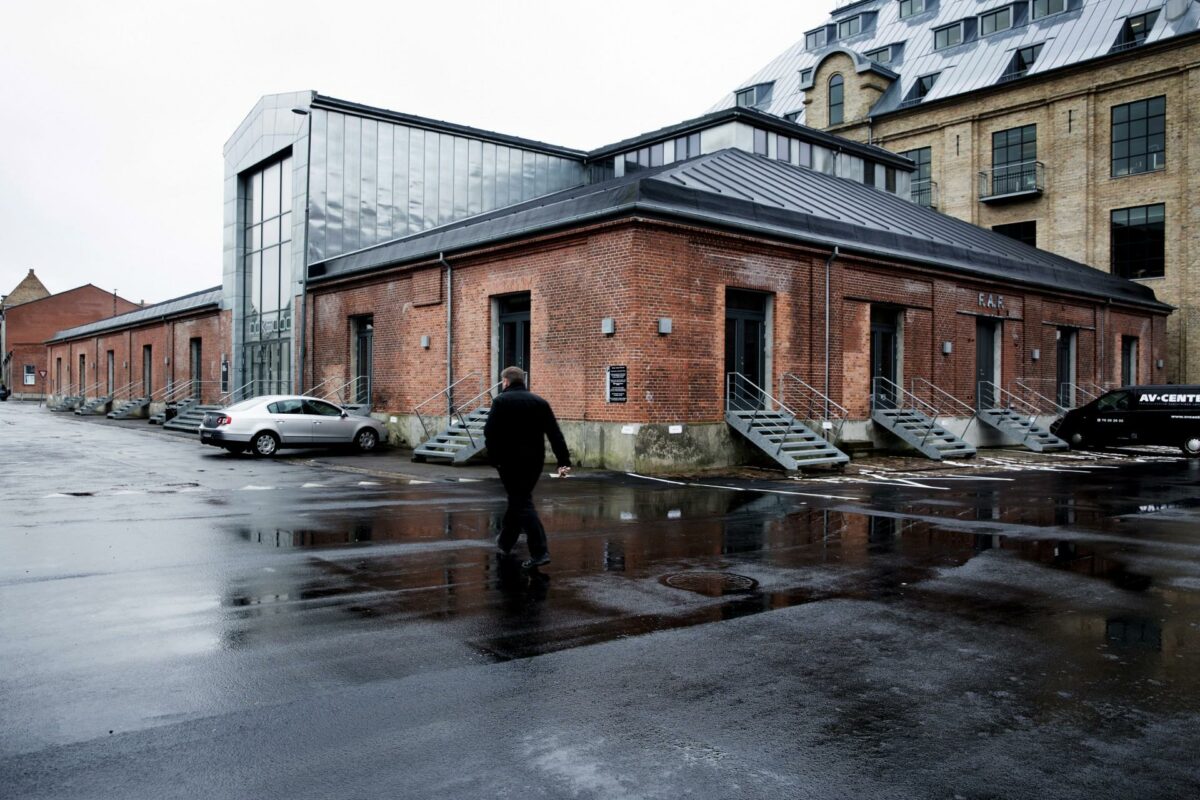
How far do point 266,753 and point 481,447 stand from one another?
14260mm

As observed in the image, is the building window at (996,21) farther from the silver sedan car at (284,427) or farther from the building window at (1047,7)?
the silver sedan car at (284,427)

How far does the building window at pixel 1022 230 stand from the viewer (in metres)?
36.4

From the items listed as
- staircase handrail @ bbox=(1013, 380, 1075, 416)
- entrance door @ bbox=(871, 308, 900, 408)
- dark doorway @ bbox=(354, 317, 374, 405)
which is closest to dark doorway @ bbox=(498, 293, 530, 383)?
dark doorway @ bbox=(354, 317, 374, 405)

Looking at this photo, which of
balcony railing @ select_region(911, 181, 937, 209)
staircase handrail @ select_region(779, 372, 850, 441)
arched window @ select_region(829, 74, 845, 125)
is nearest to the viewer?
staircase handrail @ select_region(779, 372, 850, 441)

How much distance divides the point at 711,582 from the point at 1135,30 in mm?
36771

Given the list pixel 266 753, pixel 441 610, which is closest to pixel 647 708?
pixel 266 753

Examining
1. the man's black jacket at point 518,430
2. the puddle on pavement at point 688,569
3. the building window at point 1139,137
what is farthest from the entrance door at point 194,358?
the building window at point 1139,137

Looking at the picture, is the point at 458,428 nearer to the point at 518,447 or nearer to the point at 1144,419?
the point at 518,447

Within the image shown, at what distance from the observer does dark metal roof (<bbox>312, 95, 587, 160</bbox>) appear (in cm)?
2669

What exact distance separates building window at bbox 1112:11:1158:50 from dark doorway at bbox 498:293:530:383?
2762 cm

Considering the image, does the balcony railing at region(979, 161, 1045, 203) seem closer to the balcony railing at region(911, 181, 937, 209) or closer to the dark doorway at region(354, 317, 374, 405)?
the balcony railing at region(911, 181, 937, 209)

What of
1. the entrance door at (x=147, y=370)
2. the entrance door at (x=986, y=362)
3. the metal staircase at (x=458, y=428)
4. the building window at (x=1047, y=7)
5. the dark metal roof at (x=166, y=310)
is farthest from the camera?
the entrance door at (x=147, y=370)

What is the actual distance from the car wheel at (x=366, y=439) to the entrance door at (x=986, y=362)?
16.2 m

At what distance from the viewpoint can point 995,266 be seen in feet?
79.5
